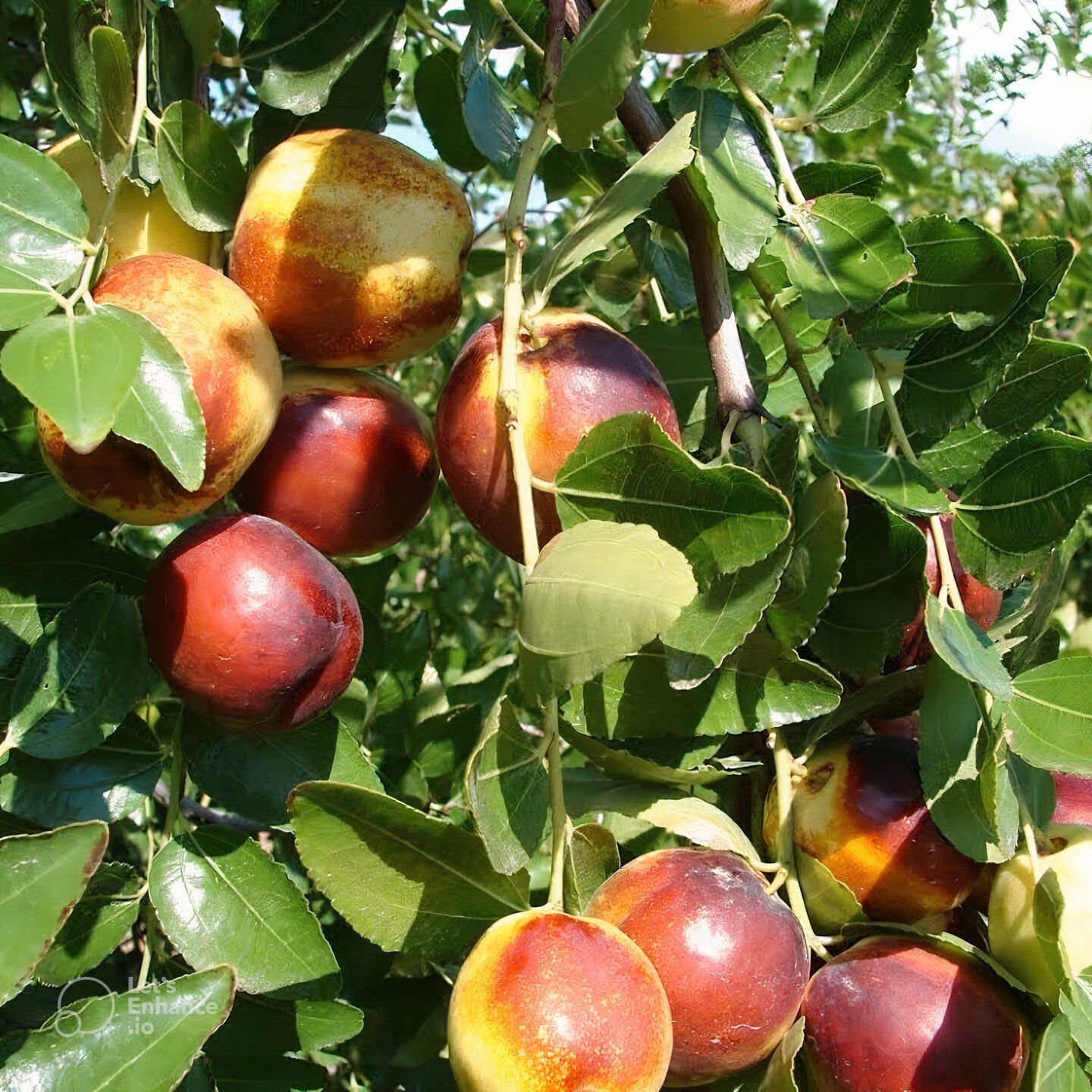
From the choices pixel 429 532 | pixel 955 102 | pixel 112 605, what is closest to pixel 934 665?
pixel 112 605

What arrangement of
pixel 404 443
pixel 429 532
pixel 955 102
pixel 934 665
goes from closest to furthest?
pixel 934 665, pixel 404 443, pixel 429 532, pixel 955 102

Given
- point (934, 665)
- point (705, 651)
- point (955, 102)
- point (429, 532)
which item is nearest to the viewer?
point (705, 651)

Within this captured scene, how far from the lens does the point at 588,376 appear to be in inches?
43.1

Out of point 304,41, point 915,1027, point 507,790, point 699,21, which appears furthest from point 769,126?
point 915,1027

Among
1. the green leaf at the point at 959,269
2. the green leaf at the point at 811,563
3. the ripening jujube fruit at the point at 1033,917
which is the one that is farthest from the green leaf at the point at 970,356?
the ripening jujube fruit at the point at 1033,917

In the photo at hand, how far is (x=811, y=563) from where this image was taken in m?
1.06

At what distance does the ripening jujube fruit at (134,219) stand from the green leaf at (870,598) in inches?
26.6

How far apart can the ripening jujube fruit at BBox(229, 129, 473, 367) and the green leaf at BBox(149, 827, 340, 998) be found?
0.47 meters

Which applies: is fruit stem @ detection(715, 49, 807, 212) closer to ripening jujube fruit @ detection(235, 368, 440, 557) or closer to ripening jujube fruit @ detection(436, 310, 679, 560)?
ripening jujube fruit @ detection(436, 310, 679, 560)

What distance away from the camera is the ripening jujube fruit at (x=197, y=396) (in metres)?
1.01

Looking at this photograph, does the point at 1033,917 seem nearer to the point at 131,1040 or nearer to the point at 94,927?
the point at 131,1040

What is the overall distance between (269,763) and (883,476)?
0.63 meters

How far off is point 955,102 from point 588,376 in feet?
6.99

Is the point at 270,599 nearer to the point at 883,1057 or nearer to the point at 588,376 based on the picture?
the point at 588,376
